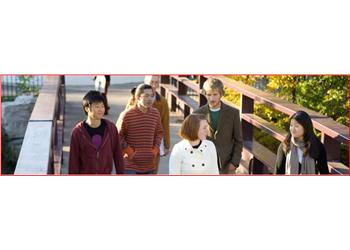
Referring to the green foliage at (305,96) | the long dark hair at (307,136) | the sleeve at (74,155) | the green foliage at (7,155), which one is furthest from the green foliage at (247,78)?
the green foliage at (7,155)

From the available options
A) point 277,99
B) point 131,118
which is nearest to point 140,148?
point 131,118

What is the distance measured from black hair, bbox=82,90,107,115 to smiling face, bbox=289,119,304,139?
1349 mm

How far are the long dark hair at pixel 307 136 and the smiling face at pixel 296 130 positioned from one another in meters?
0.02

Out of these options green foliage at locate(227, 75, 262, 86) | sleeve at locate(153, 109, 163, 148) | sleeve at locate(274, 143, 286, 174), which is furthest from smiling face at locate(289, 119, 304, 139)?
sleeve at locate(153, 109, 163, 148)

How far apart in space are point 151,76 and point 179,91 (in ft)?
5.59

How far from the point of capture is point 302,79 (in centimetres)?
797

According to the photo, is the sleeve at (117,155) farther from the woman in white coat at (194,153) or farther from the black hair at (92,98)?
the woman in white coat at (194,153)

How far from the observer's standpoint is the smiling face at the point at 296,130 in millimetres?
6652

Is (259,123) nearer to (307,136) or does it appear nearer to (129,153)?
(307,136)

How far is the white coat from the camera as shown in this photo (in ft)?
20.3

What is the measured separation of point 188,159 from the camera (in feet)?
20.3

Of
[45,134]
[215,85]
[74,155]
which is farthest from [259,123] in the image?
[45,134]

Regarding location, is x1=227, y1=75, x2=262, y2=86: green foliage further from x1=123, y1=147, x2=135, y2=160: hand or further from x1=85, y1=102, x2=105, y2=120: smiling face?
x1=85, y1=102, x2=105, y2=120: smiling face
